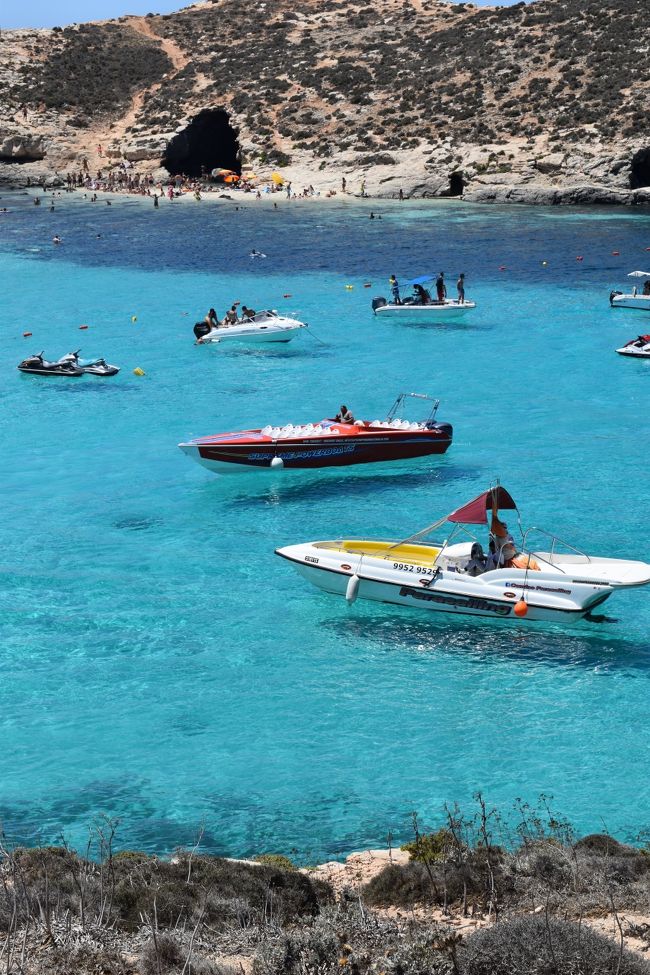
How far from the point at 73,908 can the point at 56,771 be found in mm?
6199

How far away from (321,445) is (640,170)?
6584 centimetres

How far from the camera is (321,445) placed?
103ft

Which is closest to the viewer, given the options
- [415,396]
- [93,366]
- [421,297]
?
[415,396]

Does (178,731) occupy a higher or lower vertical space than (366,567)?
lower

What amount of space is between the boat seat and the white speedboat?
85.5ft

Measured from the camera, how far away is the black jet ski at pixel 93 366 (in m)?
43.9

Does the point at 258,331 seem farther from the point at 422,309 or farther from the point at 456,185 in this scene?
the point at 456,185

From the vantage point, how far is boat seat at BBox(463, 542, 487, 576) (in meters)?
22.4

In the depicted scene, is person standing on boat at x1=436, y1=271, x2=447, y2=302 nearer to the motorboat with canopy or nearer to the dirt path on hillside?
the motorboat with canopy

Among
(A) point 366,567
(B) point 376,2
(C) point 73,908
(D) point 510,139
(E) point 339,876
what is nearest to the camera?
(C) point 73,908

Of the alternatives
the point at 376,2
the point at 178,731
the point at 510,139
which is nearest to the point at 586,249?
the point at 510,139

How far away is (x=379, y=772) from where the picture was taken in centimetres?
1766

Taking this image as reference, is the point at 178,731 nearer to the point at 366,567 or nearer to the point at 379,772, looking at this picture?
the point at 379,772

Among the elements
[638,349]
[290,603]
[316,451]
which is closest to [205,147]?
[638,349]
